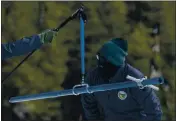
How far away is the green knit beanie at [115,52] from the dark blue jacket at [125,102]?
28mm

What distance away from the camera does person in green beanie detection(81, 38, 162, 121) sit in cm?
162

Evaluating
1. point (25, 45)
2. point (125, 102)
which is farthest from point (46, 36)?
point (125, 102)

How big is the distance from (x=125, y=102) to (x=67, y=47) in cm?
228

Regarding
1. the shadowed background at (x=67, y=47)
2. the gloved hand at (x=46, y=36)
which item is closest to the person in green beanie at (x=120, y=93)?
the gloved hand at (x=46, y=36)

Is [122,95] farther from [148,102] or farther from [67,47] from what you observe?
[67,47]

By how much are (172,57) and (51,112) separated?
1.09 metres

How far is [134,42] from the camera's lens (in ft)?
13.4

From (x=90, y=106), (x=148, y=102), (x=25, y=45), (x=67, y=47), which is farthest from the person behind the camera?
(x=67, y=47)

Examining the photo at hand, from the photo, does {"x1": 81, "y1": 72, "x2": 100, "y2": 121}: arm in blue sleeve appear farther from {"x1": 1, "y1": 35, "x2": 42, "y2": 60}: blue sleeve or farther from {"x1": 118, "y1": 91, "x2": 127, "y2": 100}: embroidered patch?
{"x1": 1, "y1": 35, "x2": 42, "y2": 60}: blue sleeve

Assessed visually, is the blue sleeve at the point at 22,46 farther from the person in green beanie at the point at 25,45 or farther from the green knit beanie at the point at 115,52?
the green knit beanie at the point at 115,52

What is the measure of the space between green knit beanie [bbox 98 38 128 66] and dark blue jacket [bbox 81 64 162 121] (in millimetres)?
28

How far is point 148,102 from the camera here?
5.29ft

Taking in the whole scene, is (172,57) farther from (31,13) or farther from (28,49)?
(28,49)

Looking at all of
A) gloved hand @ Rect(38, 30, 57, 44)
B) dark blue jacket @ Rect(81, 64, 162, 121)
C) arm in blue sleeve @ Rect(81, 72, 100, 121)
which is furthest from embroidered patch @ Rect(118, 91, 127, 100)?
gloved hand @ Rect(38, 30, 57, 44)
